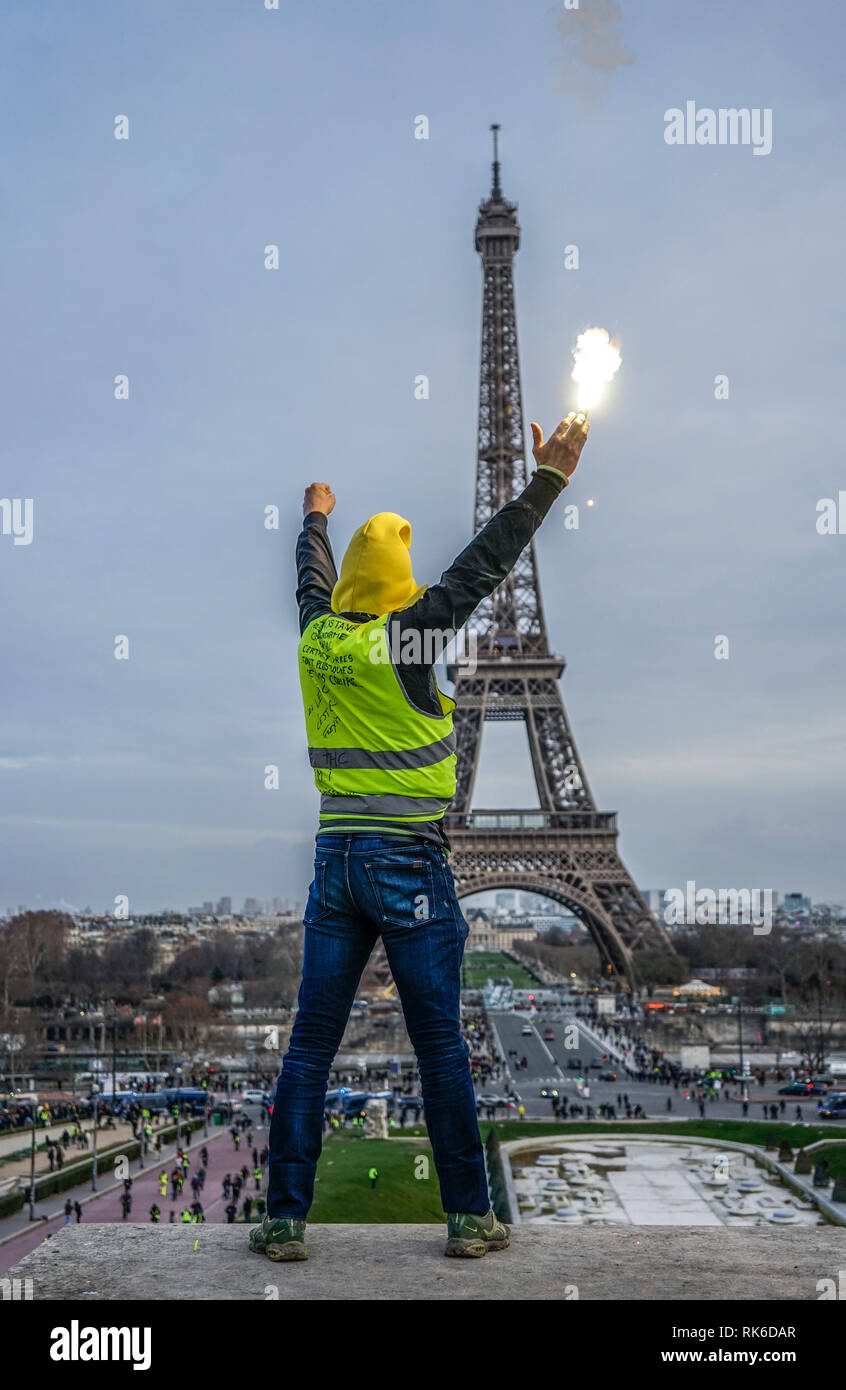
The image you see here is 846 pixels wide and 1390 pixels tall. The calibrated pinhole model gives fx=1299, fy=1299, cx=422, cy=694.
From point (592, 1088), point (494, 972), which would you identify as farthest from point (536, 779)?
point (494, 972)

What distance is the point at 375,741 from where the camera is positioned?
5.42 meters

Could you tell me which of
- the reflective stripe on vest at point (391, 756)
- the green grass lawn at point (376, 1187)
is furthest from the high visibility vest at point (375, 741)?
the green grass lawn at point (376, 1187)

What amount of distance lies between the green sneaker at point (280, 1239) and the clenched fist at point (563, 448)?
10.7ft

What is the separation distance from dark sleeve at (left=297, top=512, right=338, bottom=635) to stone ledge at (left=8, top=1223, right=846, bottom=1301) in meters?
2.73

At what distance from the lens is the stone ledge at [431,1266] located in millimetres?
4512

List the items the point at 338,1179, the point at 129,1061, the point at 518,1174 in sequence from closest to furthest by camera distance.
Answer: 1. the point at 338,1179
2. the point at 518,1174
3. the point at 129,1061

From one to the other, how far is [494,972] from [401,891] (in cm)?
12713

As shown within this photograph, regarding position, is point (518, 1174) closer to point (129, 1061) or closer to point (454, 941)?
point (454, 941)

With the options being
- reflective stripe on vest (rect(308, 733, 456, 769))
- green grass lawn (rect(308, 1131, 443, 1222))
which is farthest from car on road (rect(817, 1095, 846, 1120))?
reflective stripe on vest (rect(308, 733, 456, 769))

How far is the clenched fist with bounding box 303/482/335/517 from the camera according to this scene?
704 cm

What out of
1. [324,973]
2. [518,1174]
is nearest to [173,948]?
[518,1174]

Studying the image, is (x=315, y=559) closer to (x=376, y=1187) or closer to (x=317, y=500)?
(x=317, y=500)
